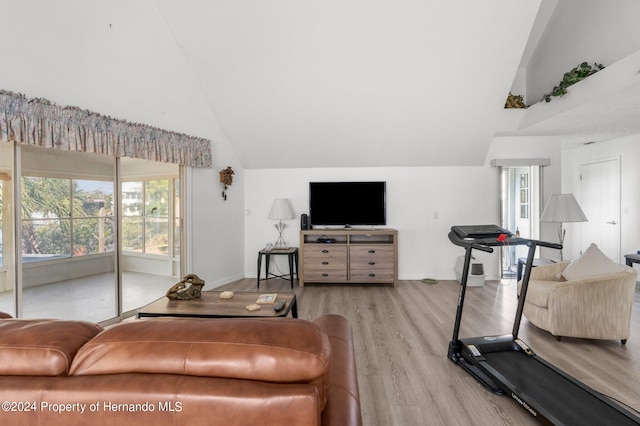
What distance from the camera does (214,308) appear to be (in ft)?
7.70

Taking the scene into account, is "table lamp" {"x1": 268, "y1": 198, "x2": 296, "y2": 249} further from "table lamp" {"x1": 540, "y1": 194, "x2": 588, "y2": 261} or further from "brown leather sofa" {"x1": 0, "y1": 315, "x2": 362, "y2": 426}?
"brown leather sofa" {"x1": 0, "y1": 315, "x2": 362, "y2": 426}

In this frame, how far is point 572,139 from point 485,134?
1.87 metres

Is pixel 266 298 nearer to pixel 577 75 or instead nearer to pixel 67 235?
→ pixel 67 235

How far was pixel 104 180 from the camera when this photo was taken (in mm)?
3230

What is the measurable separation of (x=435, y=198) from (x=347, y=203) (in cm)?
144

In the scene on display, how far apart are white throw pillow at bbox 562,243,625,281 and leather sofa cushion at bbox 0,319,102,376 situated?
11.9 ft

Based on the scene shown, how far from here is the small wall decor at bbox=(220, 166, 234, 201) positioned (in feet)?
14.9

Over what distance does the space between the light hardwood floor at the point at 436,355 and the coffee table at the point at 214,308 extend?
0.77m

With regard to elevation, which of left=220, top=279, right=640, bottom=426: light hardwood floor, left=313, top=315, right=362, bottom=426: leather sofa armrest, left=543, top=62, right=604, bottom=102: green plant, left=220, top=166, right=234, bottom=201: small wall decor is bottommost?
left=220, top=279, right=640, bottom=426: light hardwood floor

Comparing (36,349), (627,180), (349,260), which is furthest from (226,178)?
(627,180)

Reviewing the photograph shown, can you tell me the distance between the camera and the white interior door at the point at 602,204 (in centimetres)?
497

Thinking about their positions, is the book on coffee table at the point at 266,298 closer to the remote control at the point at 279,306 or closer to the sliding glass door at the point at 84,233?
the remote control at the point at 279,306

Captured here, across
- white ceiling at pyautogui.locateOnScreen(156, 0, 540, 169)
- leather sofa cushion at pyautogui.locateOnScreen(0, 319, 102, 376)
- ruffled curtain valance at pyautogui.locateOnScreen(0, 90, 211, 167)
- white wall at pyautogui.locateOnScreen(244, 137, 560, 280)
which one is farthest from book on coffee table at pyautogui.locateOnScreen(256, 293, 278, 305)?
white ceiling at pyautogui.locateOnScreen(156, 0, 540, 169)

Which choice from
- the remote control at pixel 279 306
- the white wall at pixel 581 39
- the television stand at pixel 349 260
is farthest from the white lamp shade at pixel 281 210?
the white wall at pixel 581 39
